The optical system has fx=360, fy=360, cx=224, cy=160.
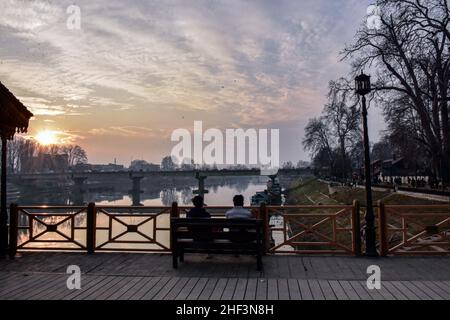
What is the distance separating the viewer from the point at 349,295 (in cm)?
588

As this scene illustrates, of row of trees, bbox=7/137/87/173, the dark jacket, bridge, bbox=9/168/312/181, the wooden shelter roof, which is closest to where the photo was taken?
the dark jacket

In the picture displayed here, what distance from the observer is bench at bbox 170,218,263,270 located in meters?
7.54

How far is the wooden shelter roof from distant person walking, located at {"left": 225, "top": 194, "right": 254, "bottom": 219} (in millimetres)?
6297

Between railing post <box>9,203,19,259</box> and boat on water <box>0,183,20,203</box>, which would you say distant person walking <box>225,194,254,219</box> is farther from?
boat on water <box>0,183,20,203</box>

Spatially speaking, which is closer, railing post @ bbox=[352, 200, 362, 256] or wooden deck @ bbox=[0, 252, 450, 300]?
wooden deck @ bbox=[0, 252, 450, 300]

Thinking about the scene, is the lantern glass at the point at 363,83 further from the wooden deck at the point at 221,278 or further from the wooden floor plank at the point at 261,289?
the wooden floor plank at the point at 261,289

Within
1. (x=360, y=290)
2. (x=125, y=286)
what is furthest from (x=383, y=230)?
(x=125, y=286)

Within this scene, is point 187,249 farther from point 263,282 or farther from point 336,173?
point 336,173

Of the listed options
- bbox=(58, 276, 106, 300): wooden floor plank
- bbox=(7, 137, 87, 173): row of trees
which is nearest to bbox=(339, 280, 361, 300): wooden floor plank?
bbox=(58, 276, 106, 300): wooden floor plank

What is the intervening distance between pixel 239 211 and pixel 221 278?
70.1 inches

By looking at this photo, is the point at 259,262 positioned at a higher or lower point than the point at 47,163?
lower

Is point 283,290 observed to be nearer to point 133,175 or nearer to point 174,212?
point 174,212

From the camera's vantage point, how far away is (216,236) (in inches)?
303
